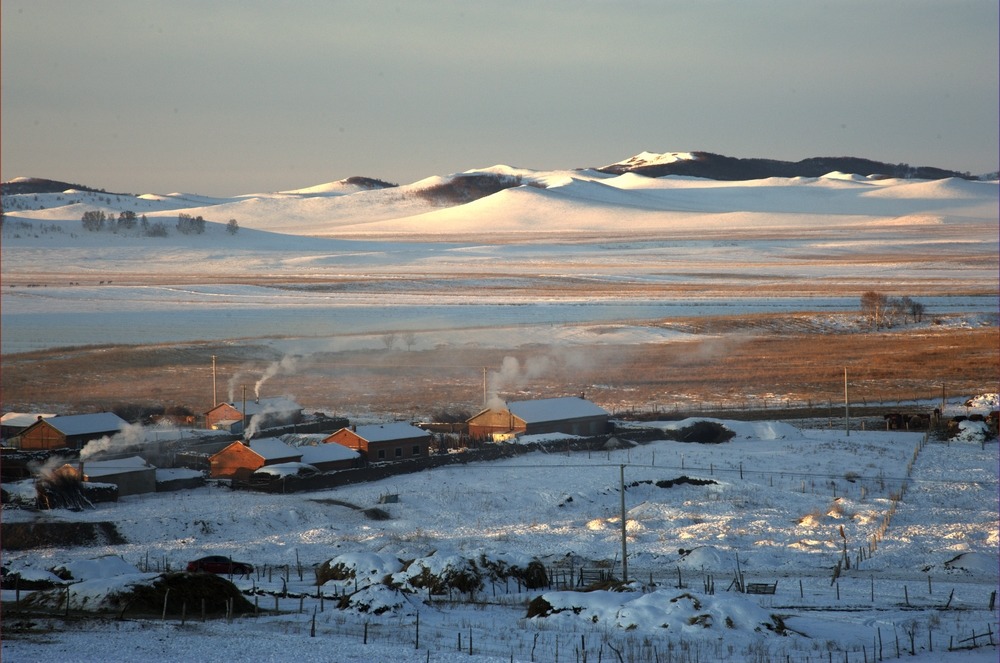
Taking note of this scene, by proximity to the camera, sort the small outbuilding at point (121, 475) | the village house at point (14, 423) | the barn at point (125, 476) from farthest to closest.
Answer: the village house at point (14, 423)
the barn at point (125, 476)
the small outbuilding at point (121, 475)

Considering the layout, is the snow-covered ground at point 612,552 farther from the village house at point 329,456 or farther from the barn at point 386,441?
the barn at point 386,441

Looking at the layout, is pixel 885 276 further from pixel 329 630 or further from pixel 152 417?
pixel 329 630

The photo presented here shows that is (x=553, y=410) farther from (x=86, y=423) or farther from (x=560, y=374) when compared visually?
(x=86, y=423)

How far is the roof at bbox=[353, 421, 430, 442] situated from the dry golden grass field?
18.6 feet

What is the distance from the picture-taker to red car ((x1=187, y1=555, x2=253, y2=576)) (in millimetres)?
20875

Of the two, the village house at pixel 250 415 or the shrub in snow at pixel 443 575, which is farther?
the village house at pixel 250 415

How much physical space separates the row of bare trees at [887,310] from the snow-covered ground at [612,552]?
3075 centimetres

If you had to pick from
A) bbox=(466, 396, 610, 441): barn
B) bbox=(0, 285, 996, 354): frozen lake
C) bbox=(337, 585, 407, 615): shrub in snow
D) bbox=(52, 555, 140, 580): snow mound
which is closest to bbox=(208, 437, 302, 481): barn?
bbox=(466, 396, 610, 441): barn

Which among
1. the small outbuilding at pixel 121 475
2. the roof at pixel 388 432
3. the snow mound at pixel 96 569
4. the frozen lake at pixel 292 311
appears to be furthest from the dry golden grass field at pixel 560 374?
the snow mound at pixel 96 569

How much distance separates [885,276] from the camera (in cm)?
8675

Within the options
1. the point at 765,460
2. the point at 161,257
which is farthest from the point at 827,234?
the point at 765,460

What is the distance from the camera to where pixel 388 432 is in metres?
33.3

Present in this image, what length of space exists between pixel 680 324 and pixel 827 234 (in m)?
78.3

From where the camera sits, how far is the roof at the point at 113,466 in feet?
94.0
